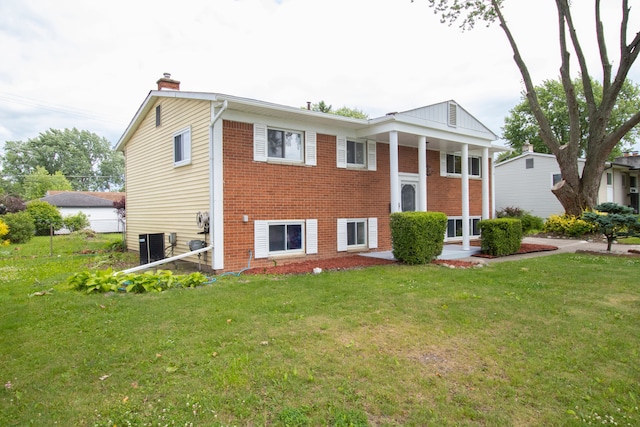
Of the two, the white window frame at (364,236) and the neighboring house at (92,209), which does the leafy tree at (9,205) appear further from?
the white window frame at (364,236)

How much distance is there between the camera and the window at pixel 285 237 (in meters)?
9.45

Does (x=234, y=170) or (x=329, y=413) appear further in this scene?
(x=234, y=170)

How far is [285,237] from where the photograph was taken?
9.68m

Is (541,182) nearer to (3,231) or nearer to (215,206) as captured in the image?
(215,206)

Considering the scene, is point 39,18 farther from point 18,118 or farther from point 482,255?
point 18,118

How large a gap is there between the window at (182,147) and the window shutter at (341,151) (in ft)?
13.3

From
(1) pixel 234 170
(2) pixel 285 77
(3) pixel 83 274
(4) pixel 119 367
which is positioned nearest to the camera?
(4) pixel 119 367

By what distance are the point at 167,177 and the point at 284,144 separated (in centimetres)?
378

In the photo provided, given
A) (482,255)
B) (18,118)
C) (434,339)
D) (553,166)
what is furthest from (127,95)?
(18,118)

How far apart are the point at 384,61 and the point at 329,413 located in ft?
62.5

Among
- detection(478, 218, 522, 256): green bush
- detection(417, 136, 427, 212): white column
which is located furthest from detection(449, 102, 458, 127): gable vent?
detection(478, 218, 522, 256): green bush

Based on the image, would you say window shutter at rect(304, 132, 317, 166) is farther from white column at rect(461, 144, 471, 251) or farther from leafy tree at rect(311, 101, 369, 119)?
leafy tree at rect(311, 101, 369, 119)

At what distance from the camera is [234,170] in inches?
345

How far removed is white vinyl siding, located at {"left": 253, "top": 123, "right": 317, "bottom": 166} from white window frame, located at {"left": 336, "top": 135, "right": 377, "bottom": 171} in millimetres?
896
